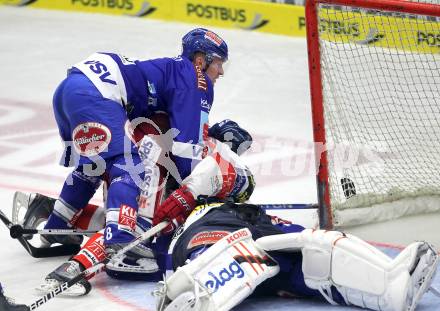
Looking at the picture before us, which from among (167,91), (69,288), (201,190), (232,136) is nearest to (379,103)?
(232,136)

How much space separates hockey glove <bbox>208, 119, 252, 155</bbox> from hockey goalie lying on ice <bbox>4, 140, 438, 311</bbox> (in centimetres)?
62

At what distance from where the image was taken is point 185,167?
4.51 m

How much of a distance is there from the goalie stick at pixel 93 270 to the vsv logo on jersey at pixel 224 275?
61cm

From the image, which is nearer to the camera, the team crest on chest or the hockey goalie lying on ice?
the hockey goalie lying on ice

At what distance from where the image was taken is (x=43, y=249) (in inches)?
186

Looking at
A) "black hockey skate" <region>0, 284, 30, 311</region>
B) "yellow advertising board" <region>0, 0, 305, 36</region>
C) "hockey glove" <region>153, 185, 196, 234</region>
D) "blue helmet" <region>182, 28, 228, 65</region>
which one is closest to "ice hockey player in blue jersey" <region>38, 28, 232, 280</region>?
"blue helmet" <region>182, 28, 228, 65</region>

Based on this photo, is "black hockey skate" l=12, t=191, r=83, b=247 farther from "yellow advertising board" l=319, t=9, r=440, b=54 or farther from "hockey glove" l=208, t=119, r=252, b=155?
"yellow advertising board" l=319, t=9, r=440, b=54

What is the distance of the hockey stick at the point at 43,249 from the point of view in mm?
4664

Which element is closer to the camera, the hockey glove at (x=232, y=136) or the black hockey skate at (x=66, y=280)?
the black hockey skate at (x=66, y=280)

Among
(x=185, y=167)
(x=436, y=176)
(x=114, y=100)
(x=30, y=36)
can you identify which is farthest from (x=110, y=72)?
(x=30, y=36)

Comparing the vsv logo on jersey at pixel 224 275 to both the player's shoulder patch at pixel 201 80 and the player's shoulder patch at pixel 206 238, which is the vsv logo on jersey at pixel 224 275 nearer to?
the player's shoulder patch at pixel 206 238

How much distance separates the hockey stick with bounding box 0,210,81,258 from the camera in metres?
4.66

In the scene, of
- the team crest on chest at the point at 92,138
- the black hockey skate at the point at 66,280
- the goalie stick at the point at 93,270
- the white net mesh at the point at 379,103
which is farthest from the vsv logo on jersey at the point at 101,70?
the white net mesh at the point at 379,103

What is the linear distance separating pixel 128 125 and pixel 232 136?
1.57 feet
